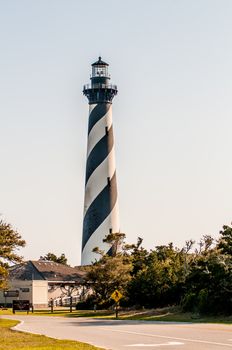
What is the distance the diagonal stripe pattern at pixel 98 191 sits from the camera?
75938 millimetres

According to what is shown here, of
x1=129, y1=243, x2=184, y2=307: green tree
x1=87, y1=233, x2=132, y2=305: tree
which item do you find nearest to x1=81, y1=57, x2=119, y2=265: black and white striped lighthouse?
x1=87, y1=233, x2=132, y2=305: tree

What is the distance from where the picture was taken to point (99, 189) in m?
76.0

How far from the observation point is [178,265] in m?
58.6

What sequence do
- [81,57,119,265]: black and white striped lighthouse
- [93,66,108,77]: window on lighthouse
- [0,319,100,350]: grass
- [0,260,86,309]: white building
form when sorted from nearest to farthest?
1. [0,319,100,350]: grass
2. [81,57,119,265]: black and white striped lighthouse
3. [0,260,86,309]: white building
4. [93,66,108,77]: window on lighthouse

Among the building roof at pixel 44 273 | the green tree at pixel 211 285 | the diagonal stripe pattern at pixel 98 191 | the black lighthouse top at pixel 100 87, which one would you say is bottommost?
the green tree at pixel 211 285

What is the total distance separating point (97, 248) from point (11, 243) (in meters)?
24.8

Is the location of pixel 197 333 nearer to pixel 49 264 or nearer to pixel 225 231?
pixel 225 231

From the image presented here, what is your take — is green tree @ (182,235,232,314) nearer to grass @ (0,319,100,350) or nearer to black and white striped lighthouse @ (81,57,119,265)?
grass @ (0,319,100,350)

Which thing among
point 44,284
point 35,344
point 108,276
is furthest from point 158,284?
point 35,344

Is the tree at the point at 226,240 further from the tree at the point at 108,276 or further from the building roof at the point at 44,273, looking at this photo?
the building roof at the point at 44,273

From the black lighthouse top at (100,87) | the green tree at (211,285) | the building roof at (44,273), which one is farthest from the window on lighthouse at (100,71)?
the green tree at (211,285)

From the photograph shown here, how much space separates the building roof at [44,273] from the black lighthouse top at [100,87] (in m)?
19.5

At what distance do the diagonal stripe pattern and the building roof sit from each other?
8106 mm

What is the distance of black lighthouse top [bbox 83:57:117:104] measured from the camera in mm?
79062
